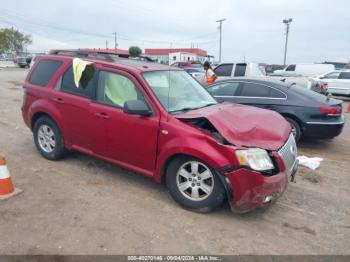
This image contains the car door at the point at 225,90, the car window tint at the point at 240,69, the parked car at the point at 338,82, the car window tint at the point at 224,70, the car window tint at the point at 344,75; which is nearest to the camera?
the car door at the point at 225,90

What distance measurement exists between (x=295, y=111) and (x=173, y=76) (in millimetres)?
3330

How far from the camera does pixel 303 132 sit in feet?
22.5

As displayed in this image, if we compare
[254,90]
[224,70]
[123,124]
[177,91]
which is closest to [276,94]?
[254,90]

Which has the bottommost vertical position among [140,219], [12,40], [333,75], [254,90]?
[140,219]

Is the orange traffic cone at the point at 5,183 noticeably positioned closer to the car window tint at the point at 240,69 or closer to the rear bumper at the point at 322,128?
the rear bumper at the point at 322,128

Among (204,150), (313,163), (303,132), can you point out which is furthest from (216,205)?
(303,132)

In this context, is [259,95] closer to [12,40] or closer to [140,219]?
[140,219]

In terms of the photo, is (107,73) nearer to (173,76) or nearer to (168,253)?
(173,76)

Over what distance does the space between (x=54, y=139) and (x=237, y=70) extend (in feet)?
32.7

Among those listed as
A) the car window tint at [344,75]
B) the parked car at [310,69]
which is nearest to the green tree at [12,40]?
the parked car at [310,69]

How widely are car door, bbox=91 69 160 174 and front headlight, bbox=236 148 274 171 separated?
1.13 metres

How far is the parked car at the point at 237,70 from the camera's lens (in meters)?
13.4

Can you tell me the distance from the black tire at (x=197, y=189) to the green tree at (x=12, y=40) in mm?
75461

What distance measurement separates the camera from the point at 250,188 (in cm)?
342
